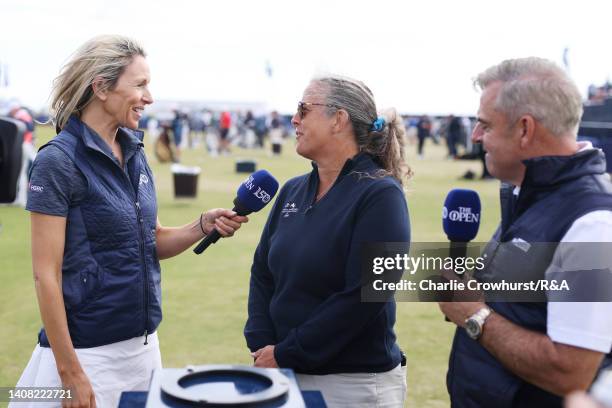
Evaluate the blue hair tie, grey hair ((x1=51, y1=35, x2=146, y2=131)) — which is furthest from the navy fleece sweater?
grey hair ((x1=51, y1=35, x2=146, y2=131))

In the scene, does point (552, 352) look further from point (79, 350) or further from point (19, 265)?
point (19, 265)

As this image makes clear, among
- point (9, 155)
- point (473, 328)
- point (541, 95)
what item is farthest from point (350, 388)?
point (9, 155)

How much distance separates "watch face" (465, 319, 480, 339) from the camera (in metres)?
2.18

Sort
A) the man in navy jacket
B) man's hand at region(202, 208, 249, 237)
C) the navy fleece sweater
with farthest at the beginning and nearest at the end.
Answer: man's hand at region(202, 208, 249, 237) → the navy fleece sweater → the man in navy jacket

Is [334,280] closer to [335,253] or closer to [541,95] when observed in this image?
[335,253]

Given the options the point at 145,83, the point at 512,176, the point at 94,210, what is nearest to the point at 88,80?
the point at 145,83

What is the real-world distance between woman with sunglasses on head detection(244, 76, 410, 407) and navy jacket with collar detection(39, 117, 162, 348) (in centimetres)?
54

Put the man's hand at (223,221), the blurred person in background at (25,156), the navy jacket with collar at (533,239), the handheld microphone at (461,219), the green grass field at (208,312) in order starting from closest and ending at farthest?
the navy jacket with collar at (533,239) < the handheld microphone at (461,219) < the man's hand at (223,221) < the green grass field at (208,312) < the blurred person in background at (25,156)

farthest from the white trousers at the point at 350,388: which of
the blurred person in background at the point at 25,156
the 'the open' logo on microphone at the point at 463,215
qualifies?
the blurred person in background at the point at 25,156

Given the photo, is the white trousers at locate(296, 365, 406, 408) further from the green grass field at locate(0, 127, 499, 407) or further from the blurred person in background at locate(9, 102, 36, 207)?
the blurred person in background at locate(9, 102, 36, 207)

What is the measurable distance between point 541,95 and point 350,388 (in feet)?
4.58

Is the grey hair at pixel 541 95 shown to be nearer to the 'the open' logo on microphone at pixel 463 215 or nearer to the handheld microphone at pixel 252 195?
the 'the open' logo on microphone at pixel 463 215

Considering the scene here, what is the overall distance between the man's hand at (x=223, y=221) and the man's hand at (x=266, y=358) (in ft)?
1.92

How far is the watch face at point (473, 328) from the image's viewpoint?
218cm
